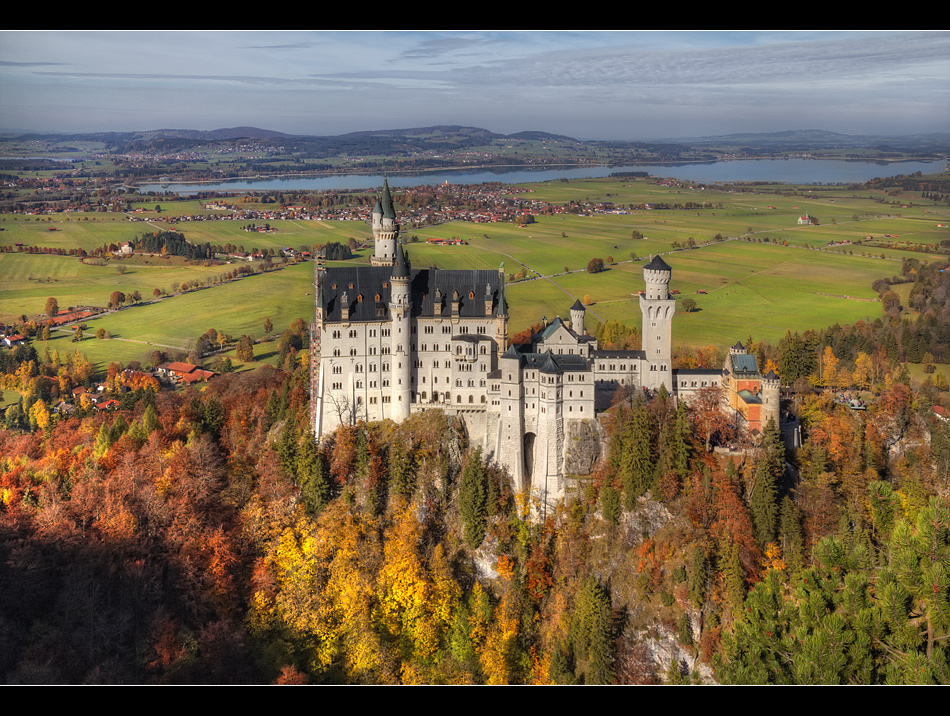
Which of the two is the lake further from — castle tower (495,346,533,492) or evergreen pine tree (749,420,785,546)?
evergreen pine tree (749,420,785,546)

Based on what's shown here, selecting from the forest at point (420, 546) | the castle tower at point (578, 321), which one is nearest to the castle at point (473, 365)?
the forest at point (420, 546)

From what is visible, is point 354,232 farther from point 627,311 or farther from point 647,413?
point 647,413

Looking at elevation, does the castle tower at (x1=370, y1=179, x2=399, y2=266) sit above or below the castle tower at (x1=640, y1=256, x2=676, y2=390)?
above

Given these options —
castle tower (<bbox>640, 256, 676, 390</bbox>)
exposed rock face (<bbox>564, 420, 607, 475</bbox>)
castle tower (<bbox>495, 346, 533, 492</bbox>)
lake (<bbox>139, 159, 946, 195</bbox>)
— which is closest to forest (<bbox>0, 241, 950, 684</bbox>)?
exposed rock face (<bbox>564, 420, 607, 475</bbox>)

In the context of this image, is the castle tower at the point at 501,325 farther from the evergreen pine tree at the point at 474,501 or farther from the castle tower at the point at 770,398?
the castle tower at the point at 770,398

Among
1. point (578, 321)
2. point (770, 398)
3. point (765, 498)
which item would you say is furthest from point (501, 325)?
point (765, 498)

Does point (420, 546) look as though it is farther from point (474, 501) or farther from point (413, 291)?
point (413, 291)
